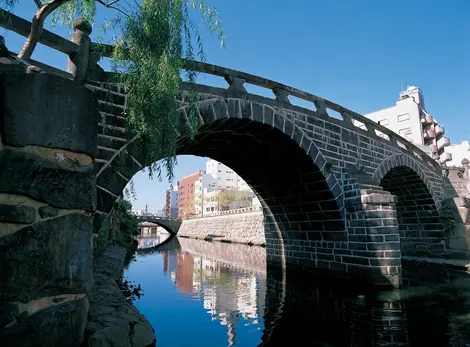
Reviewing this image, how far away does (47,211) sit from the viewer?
2.51 metres

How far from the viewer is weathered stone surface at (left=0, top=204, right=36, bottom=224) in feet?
7.49

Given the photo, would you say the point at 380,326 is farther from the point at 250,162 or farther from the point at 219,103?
the point at 250,162

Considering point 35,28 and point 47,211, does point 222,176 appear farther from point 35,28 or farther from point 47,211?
point 47,211

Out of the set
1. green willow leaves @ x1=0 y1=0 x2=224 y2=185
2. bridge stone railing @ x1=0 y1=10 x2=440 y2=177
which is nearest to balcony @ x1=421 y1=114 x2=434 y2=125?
bridge stone railing @ x1=0 y1=10 x2=440 y2=177

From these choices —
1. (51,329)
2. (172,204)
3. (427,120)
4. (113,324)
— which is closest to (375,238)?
(113,324)

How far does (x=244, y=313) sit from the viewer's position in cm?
680

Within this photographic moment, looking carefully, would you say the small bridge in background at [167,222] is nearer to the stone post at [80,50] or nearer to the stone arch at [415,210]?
the stone arch at [415,210]

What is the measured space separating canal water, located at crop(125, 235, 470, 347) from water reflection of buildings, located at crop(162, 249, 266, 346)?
0.02 meters

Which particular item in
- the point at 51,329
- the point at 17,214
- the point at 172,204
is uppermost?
the point at 172,204

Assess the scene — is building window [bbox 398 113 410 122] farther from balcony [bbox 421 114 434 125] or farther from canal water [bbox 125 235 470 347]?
canal water [bbox 125 235 470 347]

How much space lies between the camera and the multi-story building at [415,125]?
130 feet

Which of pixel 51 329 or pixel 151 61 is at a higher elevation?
pixel 151 61

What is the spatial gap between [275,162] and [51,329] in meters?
9.56

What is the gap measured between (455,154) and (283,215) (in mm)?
41330
